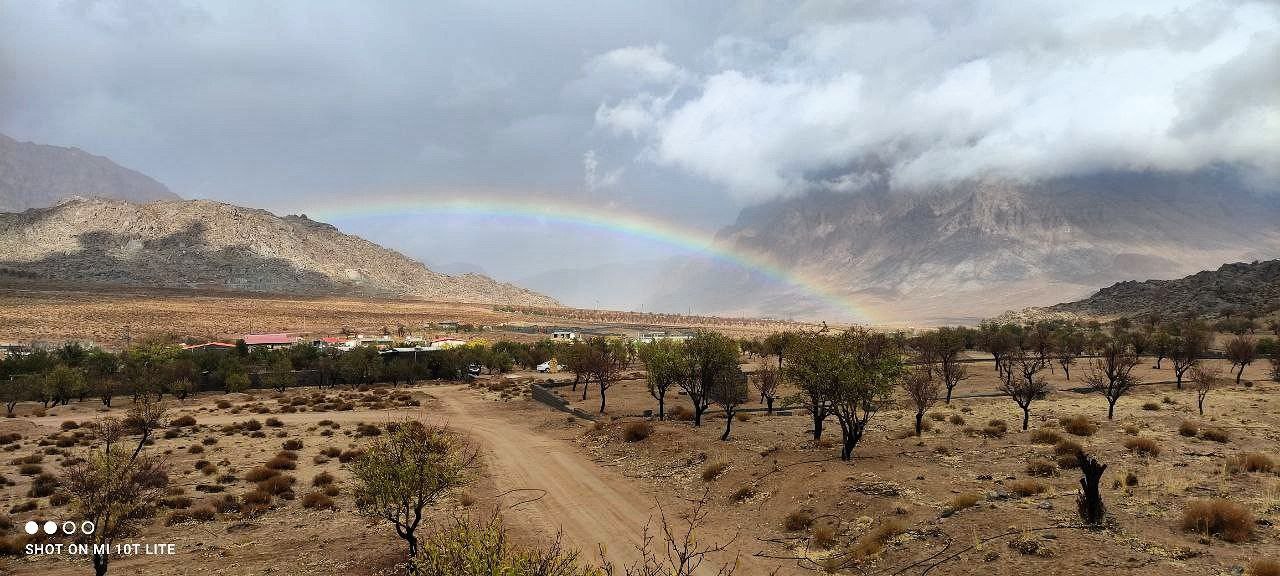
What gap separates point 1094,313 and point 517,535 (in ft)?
553

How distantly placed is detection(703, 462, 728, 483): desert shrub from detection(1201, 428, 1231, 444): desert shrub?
20023mm

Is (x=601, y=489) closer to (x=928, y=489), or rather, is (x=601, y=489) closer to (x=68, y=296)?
(x=928, y=489)

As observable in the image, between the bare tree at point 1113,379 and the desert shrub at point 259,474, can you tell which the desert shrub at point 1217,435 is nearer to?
the bare tree at point 1113,379

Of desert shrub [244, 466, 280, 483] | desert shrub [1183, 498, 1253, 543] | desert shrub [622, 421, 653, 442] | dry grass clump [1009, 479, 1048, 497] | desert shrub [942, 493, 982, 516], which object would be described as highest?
desert shrub [1183, 498, 1253, 543]

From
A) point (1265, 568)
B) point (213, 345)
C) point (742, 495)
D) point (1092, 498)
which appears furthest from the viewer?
point (213, 345)

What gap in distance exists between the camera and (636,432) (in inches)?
1448

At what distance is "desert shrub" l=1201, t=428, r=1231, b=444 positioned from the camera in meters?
25.8

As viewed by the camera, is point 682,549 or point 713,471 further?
point 713,471

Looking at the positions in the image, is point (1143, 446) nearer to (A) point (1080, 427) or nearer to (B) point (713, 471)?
(A) point (1080, 427)

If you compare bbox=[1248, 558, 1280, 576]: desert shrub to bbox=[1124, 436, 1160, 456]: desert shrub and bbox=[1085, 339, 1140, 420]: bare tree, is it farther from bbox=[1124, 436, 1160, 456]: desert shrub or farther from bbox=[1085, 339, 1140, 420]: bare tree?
bbox=[1085, 339, 1140, 420]: bare tree

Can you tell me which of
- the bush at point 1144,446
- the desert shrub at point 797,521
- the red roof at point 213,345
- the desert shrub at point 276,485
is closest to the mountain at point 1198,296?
the bush at point 1144,446

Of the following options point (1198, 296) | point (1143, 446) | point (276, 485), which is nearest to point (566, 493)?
point (276, 485)

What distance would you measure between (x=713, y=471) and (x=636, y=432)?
9.22 m

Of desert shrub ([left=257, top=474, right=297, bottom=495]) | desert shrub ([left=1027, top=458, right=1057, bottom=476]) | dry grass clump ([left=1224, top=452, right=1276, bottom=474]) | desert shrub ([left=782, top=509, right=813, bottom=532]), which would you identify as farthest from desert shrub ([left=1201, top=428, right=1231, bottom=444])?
desert shrub ([left=257, top=474, right=297, bottom=495])
